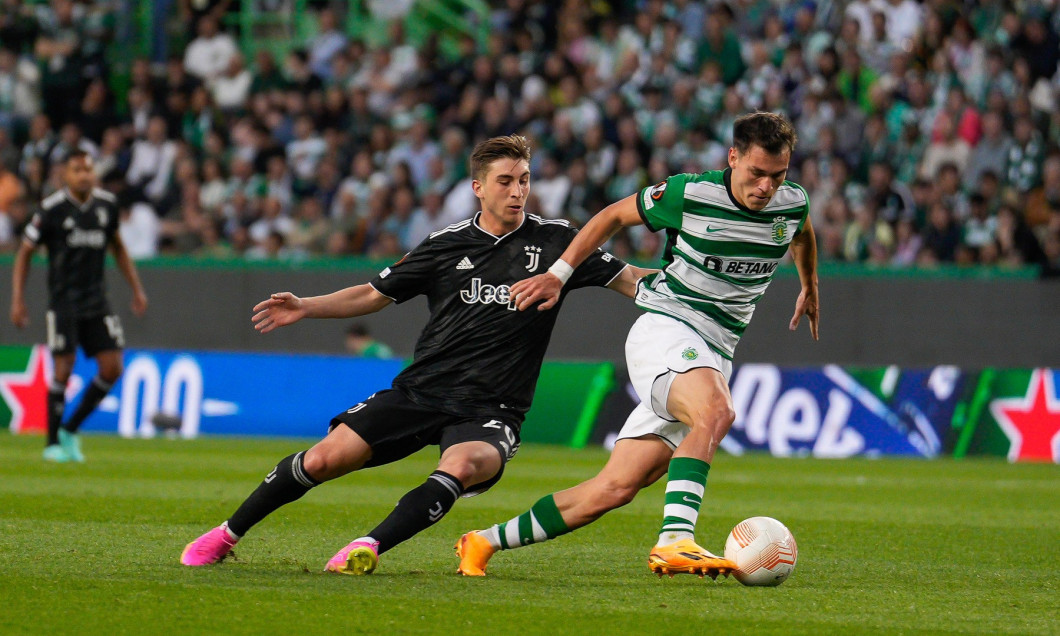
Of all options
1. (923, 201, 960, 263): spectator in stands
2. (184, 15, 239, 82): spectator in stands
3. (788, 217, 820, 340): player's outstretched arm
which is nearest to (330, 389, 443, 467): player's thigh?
(788, 217, 820, 340): player's outstretched arm

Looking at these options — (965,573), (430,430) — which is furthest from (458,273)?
(965,573)

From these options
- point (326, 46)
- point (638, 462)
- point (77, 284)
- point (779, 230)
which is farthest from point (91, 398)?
point (326, 46)

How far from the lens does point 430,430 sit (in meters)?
6.18

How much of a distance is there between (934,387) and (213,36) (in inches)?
442

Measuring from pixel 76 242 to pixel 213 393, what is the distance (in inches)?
163

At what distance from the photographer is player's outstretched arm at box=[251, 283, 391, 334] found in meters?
6.17

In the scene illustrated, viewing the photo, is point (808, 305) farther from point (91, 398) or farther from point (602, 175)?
point (602, 175)

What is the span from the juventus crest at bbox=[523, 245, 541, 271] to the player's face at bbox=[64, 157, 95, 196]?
251 inches

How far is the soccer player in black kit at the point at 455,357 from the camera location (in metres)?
6.04

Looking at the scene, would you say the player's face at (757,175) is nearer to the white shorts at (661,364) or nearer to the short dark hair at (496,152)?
the white shorts at (661,364)

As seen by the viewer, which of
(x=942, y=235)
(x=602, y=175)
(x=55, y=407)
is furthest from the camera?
(x=602, y=175)

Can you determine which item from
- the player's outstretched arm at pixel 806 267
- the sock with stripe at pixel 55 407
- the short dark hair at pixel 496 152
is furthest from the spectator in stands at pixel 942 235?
the short dark hair at pixel 496 152

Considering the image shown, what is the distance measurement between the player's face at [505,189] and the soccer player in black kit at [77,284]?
6423mm

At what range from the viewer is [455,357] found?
6.29 m
